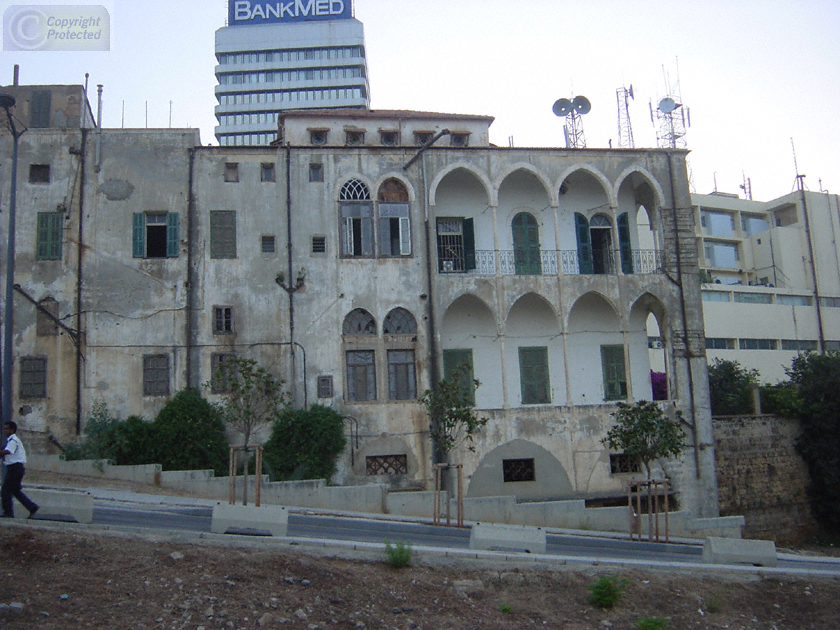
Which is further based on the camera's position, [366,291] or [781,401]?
[781,401]

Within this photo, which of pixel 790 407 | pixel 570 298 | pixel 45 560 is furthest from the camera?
pixel 790 407

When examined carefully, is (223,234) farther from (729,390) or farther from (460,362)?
(729,390)

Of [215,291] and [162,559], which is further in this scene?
[215,291]

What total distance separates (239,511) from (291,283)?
39.8 ft

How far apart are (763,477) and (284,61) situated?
228 feet

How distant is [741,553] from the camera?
15.9 meters

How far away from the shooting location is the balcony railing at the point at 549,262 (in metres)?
27.5

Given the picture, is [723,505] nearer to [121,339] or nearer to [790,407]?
[790,407]

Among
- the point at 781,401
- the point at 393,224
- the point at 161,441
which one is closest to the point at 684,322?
A: the point at 781,401

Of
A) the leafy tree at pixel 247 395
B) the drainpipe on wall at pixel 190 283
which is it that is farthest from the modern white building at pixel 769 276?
the drainpipe on wall at pixel 190 283

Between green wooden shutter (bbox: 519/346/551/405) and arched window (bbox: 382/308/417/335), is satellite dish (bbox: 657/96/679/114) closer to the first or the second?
green wooden shutter (bbox: 519/346/551/405)

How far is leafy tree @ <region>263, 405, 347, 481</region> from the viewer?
24031 millimetres

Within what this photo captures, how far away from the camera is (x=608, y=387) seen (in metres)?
28.2

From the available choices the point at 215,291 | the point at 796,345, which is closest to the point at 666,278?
the point at 215,291
